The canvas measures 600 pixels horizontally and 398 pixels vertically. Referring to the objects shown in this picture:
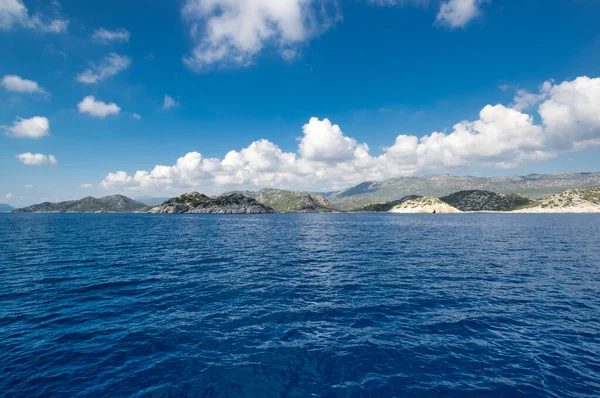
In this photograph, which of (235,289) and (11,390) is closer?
(11,390)

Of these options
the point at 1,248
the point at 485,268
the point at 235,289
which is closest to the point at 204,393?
the point at 235,289

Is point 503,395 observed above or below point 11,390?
below

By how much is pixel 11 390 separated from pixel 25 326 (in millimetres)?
11200

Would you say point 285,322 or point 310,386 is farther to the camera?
point 285,322

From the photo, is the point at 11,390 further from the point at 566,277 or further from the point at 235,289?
the point at 566,277

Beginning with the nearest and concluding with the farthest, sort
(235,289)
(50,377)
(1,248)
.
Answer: (50,377) < (235,289) < (1,248)

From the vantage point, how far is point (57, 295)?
32594 millimetres

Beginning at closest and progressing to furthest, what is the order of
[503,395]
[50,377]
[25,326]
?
[503,395] < [50,377] < [25,326]

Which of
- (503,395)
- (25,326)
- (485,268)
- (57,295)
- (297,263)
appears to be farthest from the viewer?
(297,263)

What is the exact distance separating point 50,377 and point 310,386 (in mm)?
16096

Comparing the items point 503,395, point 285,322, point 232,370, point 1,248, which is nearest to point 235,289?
point 285,322

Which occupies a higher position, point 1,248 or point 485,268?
point 1,248

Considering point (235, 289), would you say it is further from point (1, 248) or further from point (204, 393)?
point (1, 248)

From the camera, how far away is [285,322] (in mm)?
24984
